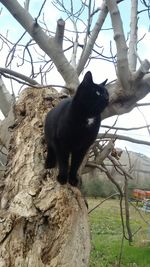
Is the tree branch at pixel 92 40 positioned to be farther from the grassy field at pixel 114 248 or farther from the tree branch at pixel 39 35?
the grassy field at pixel 114 248

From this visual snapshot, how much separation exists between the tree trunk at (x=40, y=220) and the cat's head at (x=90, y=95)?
15.5 inches

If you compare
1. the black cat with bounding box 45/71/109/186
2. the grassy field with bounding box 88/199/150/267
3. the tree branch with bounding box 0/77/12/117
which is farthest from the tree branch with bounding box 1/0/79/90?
the grassy field with bounding box 88/199/150/267

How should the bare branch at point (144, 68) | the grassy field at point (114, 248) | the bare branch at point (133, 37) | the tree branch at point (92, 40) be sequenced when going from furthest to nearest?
the grassy field at point (114, 248)
the tree branch at point (92, 40)
the bare branch at point (133, 37)
the bare branch at point (144, 68)

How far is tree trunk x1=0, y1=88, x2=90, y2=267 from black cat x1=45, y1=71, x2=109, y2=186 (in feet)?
0.24

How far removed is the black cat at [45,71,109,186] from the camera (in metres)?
1.58

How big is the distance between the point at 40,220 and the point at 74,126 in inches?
16.2

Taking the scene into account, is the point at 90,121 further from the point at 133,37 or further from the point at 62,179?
the point at 133,37

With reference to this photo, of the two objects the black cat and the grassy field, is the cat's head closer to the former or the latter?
the black cat

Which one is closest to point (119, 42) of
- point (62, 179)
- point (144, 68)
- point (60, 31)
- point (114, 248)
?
point (144, 68)

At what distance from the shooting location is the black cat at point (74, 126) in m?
1.58

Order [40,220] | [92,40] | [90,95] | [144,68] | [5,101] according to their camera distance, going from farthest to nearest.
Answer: [5,101]
[92,40]
[144,68]
[40,220]
[90,95]

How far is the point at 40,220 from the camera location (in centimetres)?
170

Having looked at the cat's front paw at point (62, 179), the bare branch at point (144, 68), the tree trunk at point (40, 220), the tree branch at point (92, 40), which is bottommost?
the tree trunk at point (40, 220)

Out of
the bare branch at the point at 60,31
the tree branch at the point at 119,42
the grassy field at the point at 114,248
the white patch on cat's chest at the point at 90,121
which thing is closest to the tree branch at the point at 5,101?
the bare branch at the point at 60,31
